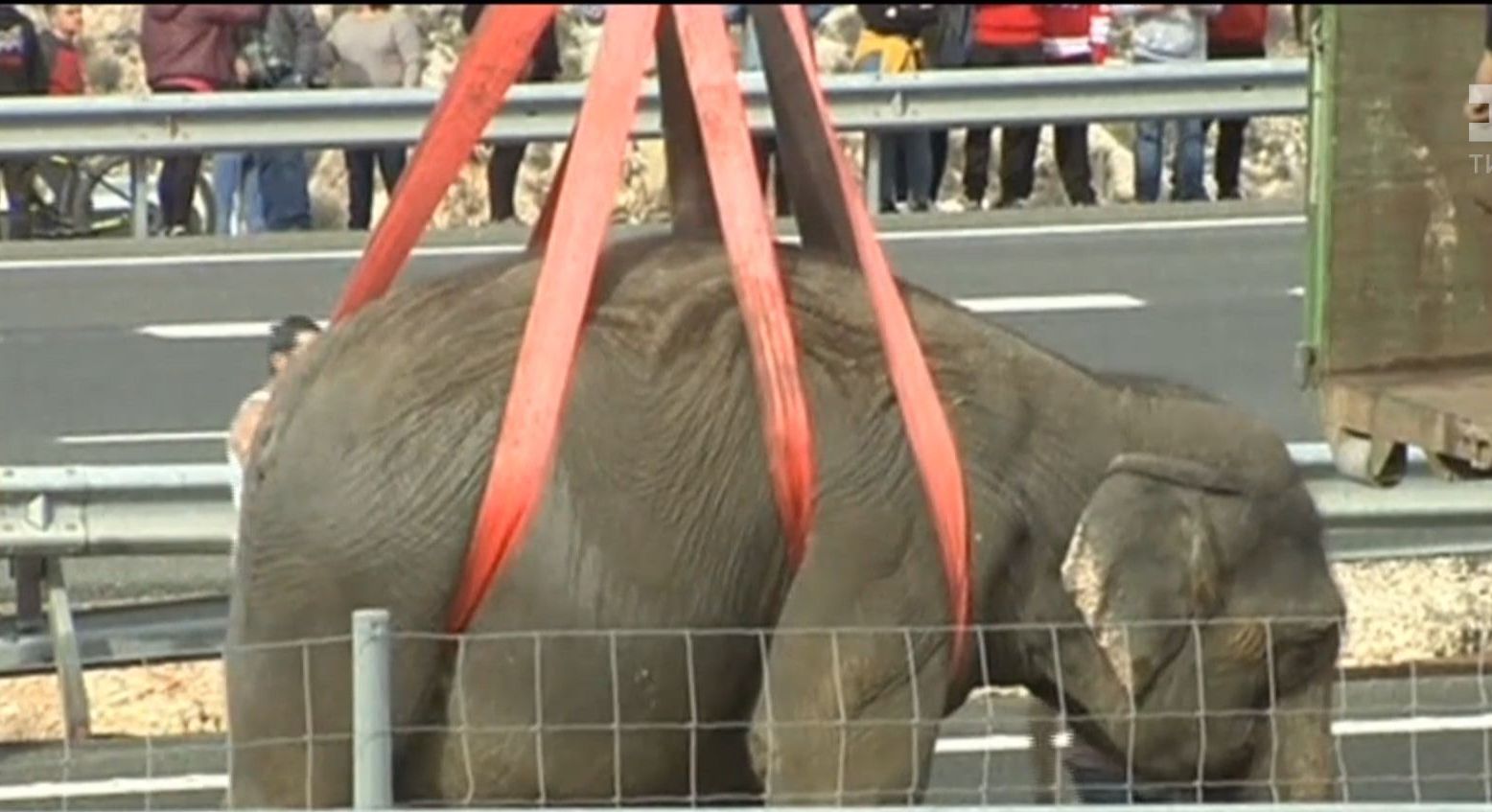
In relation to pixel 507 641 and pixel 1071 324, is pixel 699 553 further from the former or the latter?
pixel 1071 324

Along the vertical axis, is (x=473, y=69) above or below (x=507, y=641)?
above

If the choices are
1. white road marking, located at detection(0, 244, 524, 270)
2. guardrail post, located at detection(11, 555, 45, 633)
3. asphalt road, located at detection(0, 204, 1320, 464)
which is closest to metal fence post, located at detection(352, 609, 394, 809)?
guardrail post, located at detection(11, 555, 45, 633)

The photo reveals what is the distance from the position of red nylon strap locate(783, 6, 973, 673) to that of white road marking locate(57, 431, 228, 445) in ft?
27.0

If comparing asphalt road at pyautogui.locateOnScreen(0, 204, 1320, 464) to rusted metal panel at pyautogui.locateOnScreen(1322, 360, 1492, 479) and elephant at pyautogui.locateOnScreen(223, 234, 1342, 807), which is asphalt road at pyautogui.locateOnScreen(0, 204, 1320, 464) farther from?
elephant at pyautogui.locateOnScreen(223, 234, 1342, 807)

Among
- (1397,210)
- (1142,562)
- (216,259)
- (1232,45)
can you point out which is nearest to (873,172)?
(1232,45)

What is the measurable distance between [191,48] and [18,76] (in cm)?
91

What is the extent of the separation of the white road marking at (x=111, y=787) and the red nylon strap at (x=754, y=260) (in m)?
2.88

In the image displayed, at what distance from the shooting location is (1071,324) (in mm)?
17672

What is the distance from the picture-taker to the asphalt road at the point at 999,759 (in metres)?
9.59

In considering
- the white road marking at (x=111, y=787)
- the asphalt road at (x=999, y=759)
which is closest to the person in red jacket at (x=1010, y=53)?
the asphalt road at (x=999, y=759)

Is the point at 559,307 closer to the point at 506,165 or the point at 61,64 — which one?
the point at 506,165

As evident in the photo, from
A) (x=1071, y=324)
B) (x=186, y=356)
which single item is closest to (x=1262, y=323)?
(x=1071, y=324)

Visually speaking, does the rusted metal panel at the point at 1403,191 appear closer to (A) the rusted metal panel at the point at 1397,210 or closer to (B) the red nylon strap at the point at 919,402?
(A) the rusted metal panel at the point at 1397,210

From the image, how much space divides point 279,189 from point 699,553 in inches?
549
